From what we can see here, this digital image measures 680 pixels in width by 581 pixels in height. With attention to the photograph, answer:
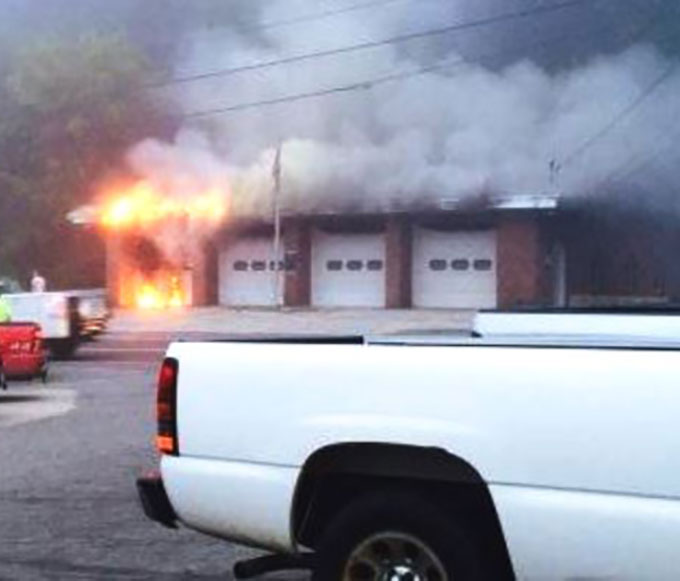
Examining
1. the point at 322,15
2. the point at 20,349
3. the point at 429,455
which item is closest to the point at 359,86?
the point at 322,15

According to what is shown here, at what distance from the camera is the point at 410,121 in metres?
46.6

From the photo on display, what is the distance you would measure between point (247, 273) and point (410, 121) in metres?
7.86

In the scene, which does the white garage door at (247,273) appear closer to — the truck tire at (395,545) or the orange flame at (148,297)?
the orange flame at (148,297)

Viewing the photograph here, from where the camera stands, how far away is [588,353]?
4.50m

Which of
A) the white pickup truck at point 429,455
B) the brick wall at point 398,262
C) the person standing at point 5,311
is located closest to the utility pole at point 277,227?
the brick wall at point 398,262

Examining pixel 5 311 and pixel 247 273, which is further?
pixel 247 273

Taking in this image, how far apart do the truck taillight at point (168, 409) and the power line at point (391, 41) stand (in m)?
44.0

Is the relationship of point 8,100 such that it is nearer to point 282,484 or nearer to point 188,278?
point 188,278

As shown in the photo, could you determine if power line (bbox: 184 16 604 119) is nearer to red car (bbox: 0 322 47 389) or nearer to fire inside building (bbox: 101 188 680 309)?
fire inside building (bbox: 101 188 680 309)

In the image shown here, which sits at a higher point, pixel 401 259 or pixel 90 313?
pixel 401 259

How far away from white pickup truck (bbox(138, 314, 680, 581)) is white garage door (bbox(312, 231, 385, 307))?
38050 mm

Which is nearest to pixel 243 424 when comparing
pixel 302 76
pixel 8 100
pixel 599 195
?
pixel 599 195

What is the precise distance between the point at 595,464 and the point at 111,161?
45.3m

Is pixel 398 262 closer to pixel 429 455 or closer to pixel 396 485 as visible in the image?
pixel 396 485
